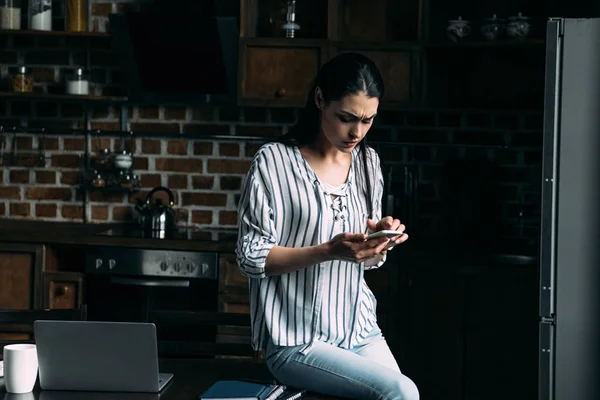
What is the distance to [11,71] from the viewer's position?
4512 mm

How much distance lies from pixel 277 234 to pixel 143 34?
7.27ft

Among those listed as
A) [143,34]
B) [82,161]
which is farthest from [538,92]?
[82,161]

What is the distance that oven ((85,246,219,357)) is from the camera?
12.7 feet

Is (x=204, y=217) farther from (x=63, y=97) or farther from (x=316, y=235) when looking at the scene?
(x=316, y=235)

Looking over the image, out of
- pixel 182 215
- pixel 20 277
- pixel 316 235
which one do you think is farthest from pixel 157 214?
pixel 316 235

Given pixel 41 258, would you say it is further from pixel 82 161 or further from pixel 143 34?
pixel 143 34

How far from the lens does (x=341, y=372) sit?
1988 millimetres

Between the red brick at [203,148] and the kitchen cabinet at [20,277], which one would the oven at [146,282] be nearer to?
the kitchen cabinet at [20,277]

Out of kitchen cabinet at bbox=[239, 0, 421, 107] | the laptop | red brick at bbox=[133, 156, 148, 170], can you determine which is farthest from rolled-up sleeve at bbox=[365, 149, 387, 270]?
red brick at bbox=[133, 156, 148, 170]

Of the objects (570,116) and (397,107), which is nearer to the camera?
(570,116)

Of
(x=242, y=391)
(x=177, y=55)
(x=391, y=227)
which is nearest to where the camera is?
(x=242, y=391)

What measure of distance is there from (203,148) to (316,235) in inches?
90.1

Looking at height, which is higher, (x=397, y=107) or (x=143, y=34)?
(x=143, y=34)

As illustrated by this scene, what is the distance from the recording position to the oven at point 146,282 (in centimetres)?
387
